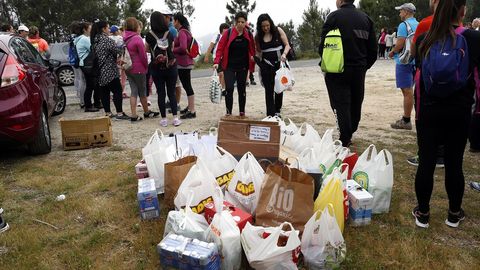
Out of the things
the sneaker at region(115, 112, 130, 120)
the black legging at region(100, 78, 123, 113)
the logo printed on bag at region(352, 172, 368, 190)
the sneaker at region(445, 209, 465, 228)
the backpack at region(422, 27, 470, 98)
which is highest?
the backpack at region(422, 27, 470, 98)

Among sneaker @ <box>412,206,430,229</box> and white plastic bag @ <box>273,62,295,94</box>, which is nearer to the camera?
sneaker @ <box>412,206,430,229</box>

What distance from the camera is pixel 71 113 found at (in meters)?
7.91

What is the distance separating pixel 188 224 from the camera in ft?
8.07

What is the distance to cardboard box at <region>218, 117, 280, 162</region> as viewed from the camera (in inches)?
140

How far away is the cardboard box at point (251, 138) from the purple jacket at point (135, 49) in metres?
3.01

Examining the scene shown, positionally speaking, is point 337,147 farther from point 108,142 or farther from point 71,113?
point 71,113

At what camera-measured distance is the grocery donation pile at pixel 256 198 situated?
230 centimetres

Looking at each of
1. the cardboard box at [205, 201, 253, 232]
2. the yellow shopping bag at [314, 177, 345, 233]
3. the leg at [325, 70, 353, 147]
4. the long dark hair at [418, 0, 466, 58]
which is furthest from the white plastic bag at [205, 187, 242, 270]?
the leg at [325, 70, 353, 147]

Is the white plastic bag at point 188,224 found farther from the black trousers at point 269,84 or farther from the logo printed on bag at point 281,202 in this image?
the black trousers at point 269,84

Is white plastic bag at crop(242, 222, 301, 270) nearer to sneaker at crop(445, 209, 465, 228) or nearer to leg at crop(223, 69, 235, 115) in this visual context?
sneaker at crop(445, 209, 465, 228)

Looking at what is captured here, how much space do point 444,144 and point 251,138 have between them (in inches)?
61.8

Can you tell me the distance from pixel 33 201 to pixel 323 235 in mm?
2662

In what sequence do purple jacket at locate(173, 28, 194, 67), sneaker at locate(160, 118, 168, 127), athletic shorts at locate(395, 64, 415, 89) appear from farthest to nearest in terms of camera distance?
1. purple jacket at locate(173, 28, 194, 67)
2. sneaker at locate(160, 118, 168, 127)
3. athletic shorts at locate(395, 64, 415, 89)

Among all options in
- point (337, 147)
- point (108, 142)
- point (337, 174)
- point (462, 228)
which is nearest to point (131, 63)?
point (108, 142)
